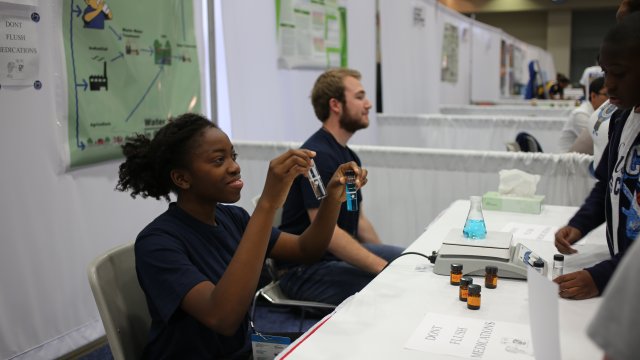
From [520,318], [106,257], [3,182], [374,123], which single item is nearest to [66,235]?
[3,182]

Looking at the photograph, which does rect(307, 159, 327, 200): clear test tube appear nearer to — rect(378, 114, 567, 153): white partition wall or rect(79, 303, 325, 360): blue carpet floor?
rect(79, 303, 325, 360): blue carpet floor

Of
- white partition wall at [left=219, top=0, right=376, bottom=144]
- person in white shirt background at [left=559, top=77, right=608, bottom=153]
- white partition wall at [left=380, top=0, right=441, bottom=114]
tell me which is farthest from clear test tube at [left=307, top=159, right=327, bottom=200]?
white partition wall at [left=380, top=0, right=441, bottom=114]

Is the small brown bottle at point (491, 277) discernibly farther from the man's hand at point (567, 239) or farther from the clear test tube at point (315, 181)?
the clear test tube at point (315, 181)

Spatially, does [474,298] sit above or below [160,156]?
below

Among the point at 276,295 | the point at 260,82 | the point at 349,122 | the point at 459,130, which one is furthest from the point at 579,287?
the point at 459,130

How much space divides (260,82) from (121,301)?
2497mm

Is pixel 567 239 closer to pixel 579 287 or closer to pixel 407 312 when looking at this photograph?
pixel 579 287

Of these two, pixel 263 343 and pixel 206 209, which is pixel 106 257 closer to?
pixel 206 209

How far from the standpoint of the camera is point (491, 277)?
4.71ft

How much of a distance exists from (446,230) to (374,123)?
11.3 feet

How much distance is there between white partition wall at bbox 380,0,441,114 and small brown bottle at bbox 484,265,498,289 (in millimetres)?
4071

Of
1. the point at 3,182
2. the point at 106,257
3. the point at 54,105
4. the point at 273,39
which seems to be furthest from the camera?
the point at 273,39

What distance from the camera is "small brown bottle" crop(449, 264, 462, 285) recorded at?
4.81 ft

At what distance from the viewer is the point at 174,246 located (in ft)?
4.40
